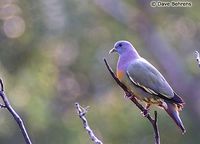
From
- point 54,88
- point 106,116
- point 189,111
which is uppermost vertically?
point 54,88

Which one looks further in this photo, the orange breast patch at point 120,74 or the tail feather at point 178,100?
the orange breast patch at point 120,74

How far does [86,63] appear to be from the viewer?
14000mm

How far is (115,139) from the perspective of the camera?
13.1 m

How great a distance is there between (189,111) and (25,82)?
2.92 metres

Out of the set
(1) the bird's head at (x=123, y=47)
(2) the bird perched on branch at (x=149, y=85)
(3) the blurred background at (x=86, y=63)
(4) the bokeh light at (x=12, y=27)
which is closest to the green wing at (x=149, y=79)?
(2) the bird perched on branch at (x=149, y=85)

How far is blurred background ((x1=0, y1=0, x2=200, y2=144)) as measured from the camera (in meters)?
12.5

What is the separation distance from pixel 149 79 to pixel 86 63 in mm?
9425

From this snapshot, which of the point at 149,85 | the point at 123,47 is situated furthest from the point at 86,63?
the point at 149,85

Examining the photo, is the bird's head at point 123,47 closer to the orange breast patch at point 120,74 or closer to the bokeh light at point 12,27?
the orange breast patch at point 120,74

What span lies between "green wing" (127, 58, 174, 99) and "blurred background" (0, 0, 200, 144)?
279 inches

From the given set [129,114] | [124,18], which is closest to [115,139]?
[129,114]

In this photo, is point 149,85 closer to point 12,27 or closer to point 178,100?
point 178,100

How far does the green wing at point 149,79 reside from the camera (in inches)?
176

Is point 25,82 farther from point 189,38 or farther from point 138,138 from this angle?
point 189,38
